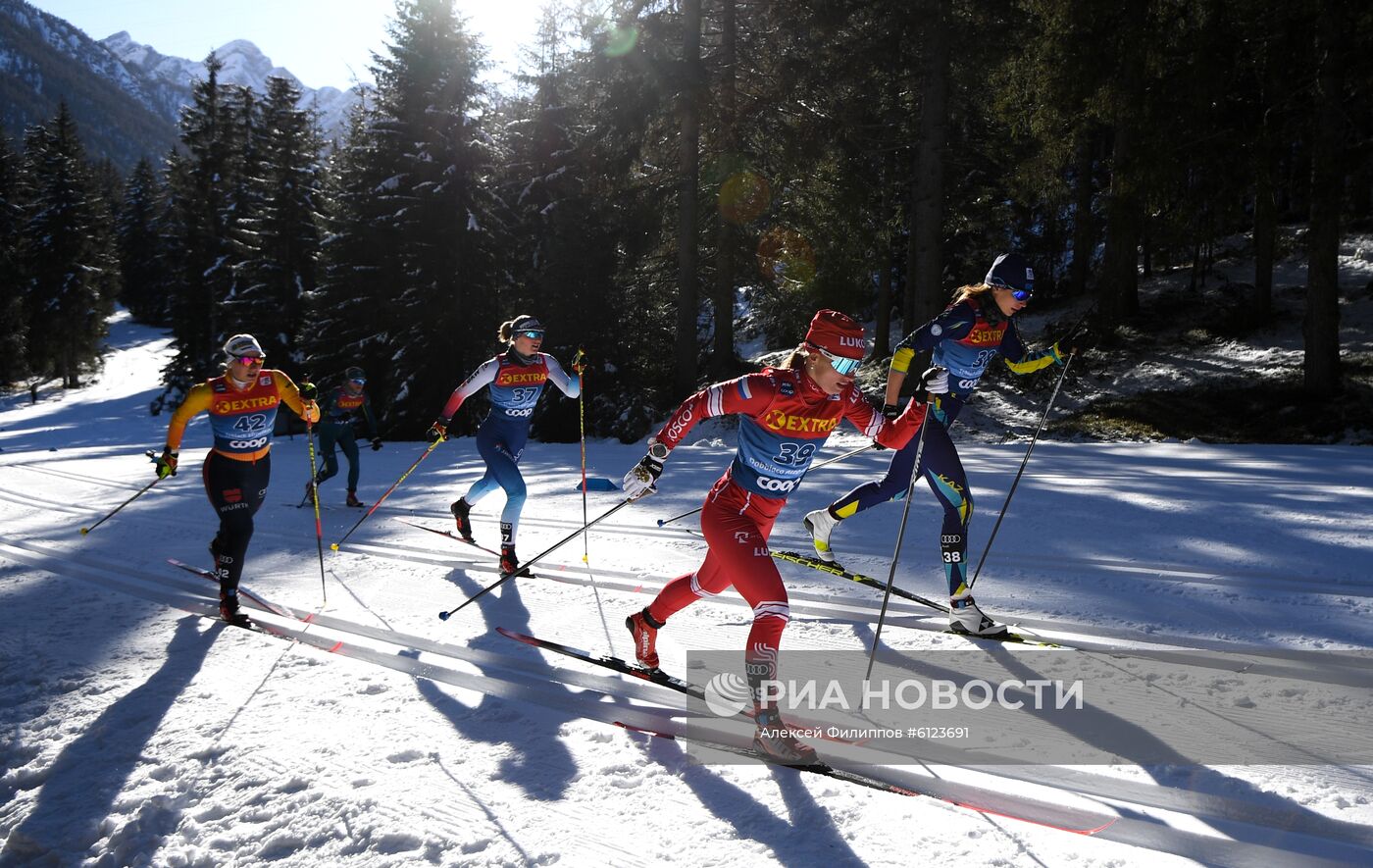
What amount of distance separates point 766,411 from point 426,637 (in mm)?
3017

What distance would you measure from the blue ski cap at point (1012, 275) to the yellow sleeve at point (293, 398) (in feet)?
17.9

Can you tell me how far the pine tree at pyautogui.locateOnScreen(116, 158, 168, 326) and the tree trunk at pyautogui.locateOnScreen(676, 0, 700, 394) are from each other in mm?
64665

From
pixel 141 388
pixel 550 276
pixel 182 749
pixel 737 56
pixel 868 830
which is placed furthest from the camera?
pixel 141 388

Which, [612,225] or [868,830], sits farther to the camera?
[612,225]

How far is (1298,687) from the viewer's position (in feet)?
13.6

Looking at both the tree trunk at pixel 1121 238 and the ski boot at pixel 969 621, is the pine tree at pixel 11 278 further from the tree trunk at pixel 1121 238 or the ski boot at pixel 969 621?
the ski boot at pixel 969 621

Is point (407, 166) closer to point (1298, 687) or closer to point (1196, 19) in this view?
point (1196, 19)

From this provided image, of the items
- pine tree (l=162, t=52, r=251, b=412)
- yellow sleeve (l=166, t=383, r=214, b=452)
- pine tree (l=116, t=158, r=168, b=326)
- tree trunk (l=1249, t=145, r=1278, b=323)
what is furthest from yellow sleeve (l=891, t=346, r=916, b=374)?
pine tree (l=116, t=158, r=168, b=326)

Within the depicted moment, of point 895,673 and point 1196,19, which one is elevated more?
point 1196,19

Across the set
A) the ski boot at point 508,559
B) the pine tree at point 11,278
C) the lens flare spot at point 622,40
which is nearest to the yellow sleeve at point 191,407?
the ski boot at point 508,559

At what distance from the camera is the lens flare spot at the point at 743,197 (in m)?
19.8

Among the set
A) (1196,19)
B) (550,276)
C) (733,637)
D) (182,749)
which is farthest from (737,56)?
(182,749)

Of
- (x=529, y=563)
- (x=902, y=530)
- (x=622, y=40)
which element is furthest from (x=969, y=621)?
(x=622, y=40)

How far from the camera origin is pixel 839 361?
4.07m
